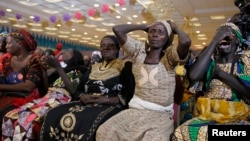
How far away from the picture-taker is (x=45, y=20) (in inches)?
548

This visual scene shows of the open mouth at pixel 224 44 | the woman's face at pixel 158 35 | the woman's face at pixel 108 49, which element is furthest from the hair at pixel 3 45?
the open mouth at pixel 224 44

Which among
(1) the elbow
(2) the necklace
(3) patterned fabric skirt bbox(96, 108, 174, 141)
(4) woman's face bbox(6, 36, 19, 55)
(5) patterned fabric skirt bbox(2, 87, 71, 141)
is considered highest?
(4) woman's face bbox(6, 36, 19, 55)

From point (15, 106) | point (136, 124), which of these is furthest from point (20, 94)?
point (136, 124)

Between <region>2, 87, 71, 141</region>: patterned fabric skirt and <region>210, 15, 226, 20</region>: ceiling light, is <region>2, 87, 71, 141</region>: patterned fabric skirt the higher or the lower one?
the lower one

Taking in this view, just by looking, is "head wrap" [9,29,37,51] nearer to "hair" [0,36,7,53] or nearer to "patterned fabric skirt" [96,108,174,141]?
"hair" [0,36,7,53]

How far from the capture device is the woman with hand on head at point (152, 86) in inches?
77.3

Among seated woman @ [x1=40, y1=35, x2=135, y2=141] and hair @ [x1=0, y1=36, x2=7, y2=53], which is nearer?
seated woman @ [x1=40, y1=35, x2=135, y2=141]

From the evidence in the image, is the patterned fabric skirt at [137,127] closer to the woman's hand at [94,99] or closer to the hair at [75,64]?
the woman's hand at [94,99]

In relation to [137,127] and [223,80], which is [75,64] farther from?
[223,80]

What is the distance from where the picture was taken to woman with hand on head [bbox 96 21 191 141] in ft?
6.44

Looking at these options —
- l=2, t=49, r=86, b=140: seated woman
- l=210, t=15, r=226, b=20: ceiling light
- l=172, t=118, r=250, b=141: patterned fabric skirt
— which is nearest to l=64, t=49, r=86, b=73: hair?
l=2, t=49, r=86, b=140: seated woman

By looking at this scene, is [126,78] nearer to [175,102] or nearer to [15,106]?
[175,102]

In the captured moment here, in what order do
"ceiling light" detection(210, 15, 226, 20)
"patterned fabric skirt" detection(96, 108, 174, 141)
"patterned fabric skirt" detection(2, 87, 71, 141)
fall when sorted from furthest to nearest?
"ceiling light" detection(210, 15, 226, 20) < "patterned fabric skirt" detection(2, 87, 71, 141) < "patterned fabric skirt" detection(96, 108, 174, 141)

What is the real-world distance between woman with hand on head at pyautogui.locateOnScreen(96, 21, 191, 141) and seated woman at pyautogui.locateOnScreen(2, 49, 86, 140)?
2.46ft
